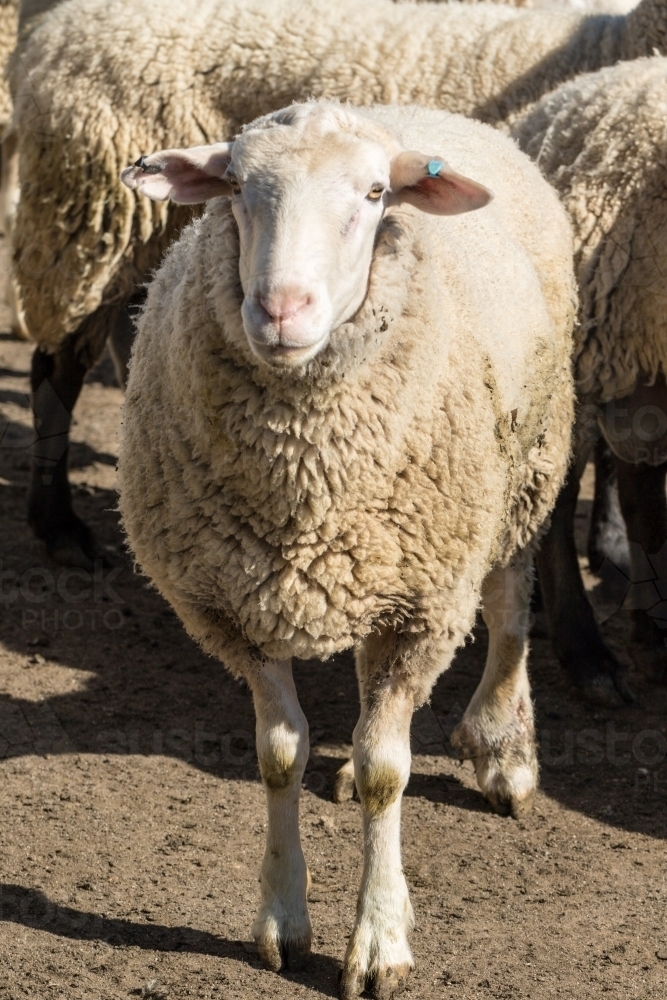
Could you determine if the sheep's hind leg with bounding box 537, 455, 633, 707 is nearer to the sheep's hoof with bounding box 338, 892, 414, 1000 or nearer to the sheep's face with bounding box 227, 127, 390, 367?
the sheep's hoof with bounding box 338, 892, 414, 1000

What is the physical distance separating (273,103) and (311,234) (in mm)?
2344

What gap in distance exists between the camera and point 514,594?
352cm

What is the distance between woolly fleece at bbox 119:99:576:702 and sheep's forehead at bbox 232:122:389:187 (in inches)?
3.4

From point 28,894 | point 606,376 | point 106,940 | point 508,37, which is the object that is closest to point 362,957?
point 106,940

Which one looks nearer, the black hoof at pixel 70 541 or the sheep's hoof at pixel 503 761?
the sheep's hoof at pixel 503 761

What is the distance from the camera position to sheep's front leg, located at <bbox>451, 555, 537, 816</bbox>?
3.47m

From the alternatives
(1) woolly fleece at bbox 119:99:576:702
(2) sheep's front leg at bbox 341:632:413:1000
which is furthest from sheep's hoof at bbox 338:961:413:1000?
(1) woolly fleece at bbox 119:99:576:702

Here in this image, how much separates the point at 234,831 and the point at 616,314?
5.71 feet

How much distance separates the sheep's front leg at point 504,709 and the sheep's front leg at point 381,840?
772 millimetres

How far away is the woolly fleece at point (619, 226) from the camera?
12.0ft

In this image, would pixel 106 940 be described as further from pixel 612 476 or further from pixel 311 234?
pixel 612 476

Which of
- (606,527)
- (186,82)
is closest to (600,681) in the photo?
(606,527)

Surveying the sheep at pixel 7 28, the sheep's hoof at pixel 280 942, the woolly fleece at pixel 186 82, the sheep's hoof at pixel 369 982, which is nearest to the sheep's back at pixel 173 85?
the woolly fleece at pixel 186 82

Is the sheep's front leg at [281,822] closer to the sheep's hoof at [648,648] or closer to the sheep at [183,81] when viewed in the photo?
the sheep's hoof at [648,648]
